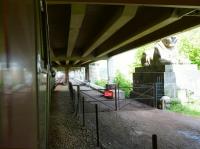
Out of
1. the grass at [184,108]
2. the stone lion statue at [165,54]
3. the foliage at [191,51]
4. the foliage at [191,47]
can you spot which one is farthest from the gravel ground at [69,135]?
the foliage at [191,51]

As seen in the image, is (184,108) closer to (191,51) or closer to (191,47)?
(191,51)

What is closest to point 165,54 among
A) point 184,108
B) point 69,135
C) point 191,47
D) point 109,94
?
point 184,108

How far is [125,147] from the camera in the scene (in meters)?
8.12

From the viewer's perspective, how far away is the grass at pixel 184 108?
51.8ft

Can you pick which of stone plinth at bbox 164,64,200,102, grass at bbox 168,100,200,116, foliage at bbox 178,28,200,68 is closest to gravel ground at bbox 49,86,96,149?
grass at bbox 168,100,200,116

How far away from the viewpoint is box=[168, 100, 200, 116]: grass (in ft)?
51.8

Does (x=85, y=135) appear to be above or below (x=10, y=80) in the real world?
below

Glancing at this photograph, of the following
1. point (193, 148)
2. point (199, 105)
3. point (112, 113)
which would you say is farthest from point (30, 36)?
point (199, 105)

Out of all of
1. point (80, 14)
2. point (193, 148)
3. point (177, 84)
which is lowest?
point (193, 148)

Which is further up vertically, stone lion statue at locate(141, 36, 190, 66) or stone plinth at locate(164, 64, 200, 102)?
stone lion statue at locate(141, 36, 190, 66)

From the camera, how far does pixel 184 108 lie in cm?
1666

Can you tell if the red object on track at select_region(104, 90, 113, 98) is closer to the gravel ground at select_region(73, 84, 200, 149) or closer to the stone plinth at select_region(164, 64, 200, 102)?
the stone plinth at select_region(164, 64, 200, 102)

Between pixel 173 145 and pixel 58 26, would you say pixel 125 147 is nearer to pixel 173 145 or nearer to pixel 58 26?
pixel 173 145

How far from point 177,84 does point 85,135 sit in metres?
9.39
